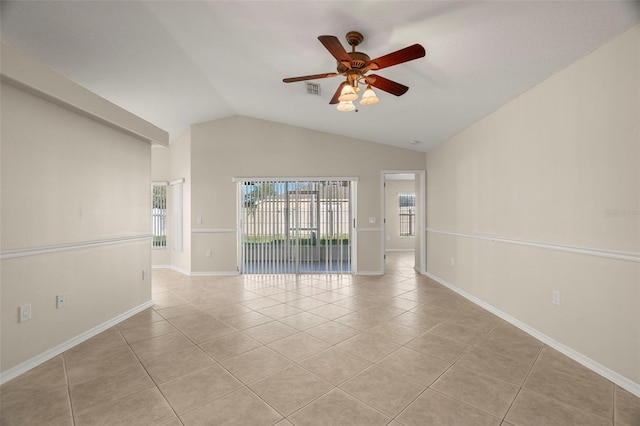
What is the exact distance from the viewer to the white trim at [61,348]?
2.32 m

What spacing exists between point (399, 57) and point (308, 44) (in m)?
1.21

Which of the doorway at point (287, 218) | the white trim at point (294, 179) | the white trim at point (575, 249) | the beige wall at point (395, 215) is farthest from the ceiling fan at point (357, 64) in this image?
the beige wall at point (395, 215)

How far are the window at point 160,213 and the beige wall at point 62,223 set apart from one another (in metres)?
3.44

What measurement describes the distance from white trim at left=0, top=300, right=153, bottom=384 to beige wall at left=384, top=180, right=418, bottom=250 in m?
7.85

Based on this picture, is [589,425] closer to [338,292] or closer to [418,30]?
[418,30]

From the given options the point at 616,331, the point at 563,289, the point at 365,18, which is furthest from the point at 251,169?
the point at 616,331

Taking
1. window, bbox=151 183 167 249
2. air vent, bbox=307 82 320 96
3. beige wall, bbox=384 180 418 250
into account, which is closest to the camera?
air vent, bbox=307 82 320 96

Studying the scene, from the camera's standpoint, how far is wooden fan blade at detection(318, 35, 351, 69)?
208cm

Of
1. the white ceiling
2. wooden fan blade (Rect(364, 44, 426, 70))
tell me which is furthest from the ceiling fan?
the white ceiling

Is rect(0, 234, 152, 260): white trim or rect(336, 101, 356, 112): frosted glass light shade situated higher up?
rect(336, 101, 356, 112): frosted glass light shade

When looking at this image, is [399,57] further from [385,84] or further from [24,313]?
[24,313]

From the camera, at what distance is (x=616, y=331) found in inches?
87.4

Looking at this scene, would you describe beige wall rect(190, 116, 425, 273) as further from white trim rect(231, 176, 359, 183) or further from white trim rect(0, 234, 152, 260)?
white trim rect(0, 234, 152, 260)

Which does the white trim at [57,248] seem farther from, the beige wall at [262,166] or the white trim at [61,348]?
the beige wall at [262,166]
